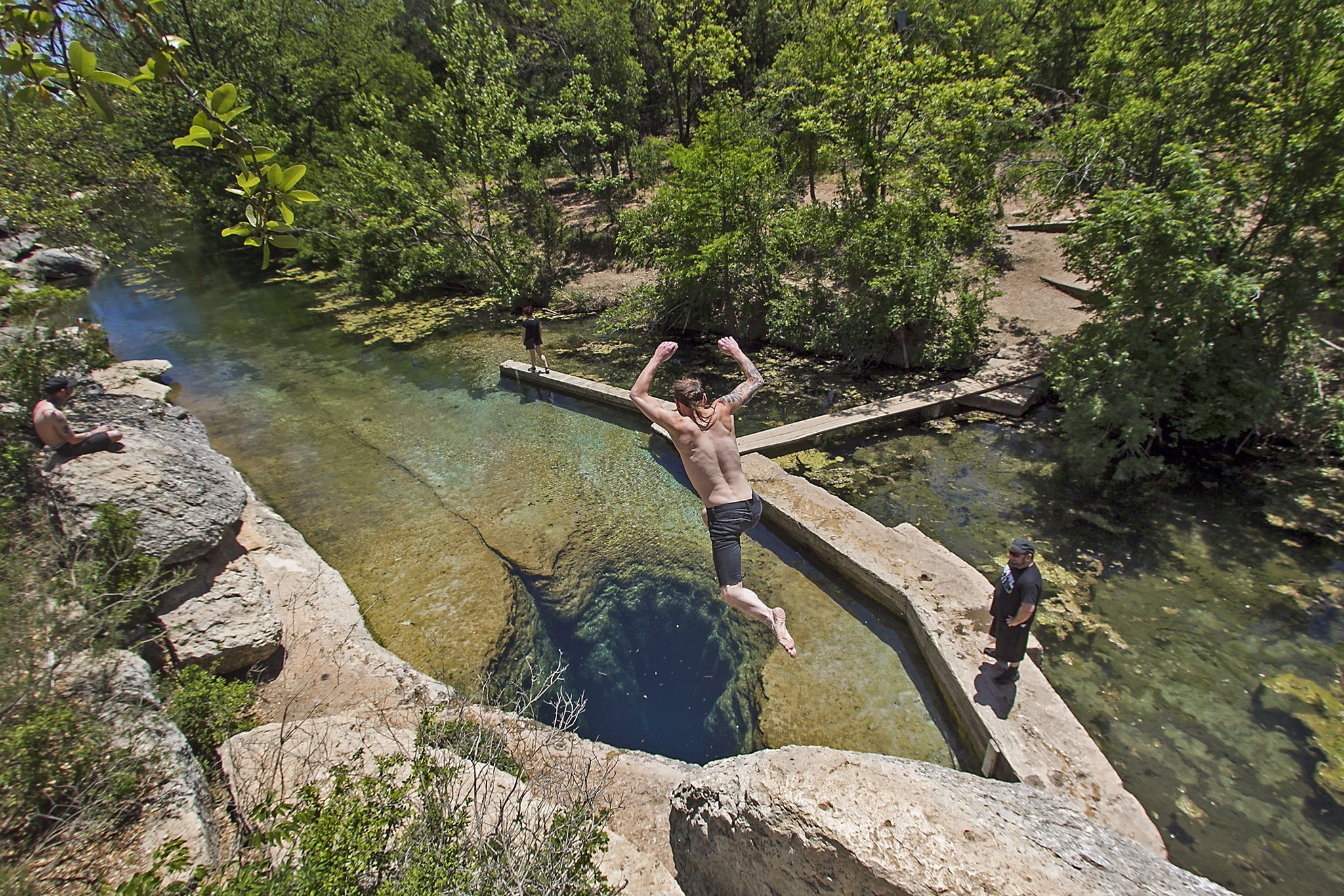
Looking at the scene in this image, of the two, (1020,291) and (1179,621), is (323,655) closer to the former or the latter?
(1179,621)

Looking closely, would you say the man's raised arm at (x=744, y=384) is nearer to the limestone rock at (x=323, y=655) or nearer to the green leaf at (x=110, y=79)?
the limestone rock at (x=323, y=655)

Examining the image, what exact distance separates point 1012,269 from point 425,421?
39.2 feet

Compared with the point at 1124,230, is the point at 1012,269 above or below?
below

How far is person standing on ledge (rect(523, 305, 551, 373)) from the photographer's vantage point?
11312mm

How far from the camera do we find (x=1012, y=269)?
12.9 meters

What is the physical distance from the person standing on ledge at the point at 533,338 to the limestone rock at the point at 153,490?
5457 mm

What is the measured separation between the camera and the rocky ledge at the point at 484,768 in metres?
2.61

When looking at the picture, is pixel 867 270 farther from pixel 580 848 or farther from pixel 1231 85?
pixel 580 848

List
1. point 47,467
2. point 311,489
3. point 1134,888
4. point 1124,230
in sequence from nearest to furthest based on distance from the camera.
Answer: point 1134,888
point 47,467
point 1124,230
point 311,489

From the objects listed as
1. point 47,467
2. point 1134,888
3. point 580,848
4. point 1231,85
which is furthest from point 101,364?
point 1231,85

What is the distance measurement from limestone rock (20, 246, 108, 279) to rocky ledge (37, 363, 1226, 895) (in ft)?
64.6

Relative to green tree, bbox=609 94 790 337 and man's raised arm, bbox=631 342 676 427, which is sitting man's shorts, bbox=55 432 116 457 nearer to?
man's raised arm, bbox=631 342 676 427

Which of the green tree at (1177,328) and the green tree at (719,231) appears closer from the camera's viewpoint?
the green tree at (1177,328)

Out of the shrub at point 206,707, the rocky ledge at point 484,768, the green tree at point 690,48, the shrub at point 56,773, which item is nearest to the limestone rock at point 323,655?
the rocky ledge at point 484,768
